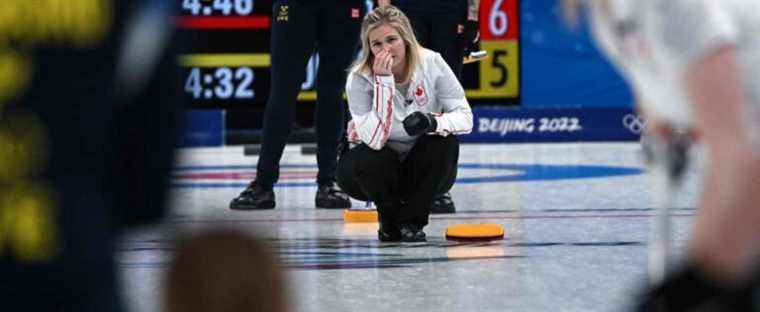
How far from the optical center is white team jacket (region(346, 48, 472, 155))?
18.5 ft

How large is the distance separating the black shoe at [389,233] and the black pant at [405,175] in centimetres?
2

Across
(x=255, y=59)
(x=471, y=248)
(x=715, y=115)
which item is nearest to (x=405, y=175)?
(x=471, y=248)

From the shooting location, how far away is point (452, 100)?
5.85 metres

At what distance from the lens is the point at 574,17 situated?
180 cm

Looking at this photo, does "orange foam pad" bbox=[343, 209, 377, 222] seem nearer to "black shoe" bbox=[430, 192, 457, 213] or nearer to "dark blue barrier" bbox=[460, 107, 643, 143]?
"black shoe" bbox=[430, 192, 457, 213]

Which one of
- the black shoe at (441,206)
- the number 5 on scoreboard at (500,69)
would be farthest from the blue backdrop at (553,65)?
the black shoe at (441,206)

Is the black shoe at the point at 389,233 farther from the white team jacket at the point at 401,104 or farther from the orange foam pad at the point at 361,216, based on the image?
the orange foam pad at the point at 361,216

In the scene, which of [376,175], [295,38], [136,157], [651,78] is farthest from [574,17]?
[295,38]

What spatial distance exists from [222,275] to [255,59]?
1086cm

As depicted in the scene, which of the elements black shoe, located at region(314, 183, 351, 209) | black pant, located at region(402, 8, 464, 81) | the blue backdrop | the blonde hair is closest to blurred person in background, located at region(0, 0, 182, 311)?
the blonde hair

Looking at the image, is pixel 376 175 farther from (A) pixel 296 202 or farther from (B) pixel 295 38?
(A) pixel 296 202

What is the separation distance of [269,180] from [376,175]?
139 centimetres

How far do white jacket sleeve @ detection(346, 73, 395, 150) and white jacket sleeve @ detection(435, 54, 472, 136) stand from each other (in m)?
0.20

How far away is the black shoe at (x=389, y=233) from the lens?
5652mm
